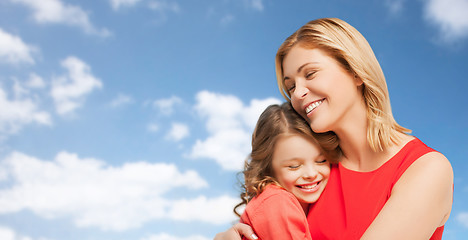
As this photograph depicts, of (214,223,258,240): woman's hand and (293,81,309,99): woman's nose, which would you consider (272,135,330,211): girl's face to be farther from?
(214,223,258,240): woman's hand

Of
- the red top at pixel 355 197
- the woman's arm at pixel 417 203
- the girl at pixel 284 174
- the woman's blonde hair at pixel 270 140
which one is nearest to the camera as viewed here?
the woman's arm at pixel 417 203

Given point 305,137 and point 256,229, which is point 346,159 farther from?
point 256,229

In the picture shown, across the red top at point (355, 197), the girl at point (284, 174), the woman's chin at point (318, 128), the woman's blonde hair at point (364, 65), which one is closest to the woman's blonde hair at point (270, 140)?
the girl at point (284, 174)

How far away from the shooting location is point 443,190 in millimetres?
3080

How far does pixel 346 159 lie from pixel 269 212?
2.68 ft

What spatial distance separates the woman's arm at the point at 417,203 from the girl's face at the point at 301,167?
0.71 m

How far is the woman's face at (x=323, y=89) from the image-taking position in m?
3.45

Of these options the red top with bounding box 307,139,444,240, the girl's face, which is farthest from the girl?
the red top with bounding box 307,139,444,240

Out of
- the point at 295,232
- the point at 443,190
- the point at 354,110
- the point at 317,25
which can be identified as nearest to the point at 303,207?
the point at 295,232

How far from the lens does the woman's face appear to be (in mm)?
3447

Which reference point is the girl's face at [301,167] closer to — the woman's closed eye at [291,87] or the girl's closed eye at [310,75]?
the woman's closed eye at [291,87]

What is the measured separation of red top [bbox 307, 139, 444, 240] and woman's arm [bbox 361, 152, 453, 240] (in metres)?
0.12

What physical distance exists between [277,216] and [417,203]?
99cm

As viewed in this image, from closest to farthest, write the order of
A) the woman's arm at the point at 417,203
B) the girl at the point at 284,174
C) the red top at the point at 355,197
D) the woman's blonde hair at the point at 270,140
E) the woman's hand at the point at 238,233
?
the woman's arm at the point at 417,203, the red top at the point at 355,197, the girl at the point at 284,174, the woman's hand at the point at 238,233, the woman's blonde hair at the point at 270,140
